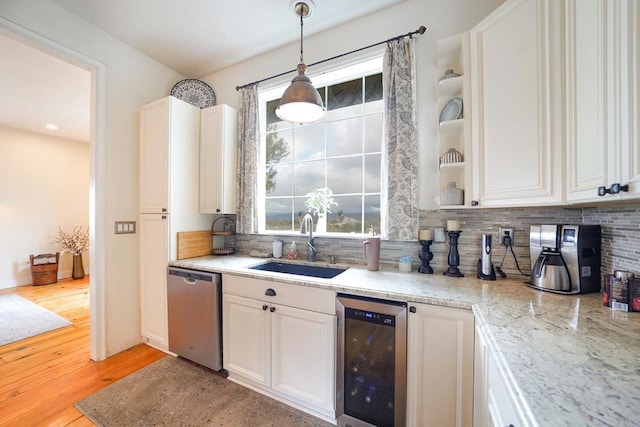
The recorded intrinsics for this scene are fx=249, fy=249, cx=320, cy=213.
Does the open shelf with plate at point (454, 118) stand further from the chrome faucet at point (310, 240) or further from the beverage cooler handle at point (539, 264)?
the chrome faucet at point (310, 240)

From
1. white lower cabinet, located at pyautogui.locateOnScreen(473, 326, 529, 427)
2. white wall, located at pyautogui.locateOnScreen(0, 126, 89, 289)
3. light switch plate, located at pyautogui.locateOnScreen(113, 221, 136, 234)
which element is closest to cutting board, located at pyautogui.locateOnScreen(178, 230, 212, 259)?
light switch plate, located at pyautogui.locateOnScreen(113, 221, 136, 234)

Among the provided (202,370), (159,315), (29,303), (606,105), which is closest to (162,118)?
(159,315)

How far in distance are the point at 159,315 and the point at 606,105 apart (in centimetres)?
323

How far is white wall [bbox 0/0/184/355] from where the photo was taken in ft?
7.22

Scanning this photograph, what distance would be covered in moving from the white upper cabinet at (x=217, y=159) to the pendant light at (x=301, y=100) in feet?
3.53

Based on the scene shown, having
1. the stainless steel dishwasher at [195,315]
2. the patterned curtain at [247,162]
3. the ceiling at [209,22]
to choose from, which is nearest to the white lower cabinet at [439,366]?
the stainless steel dishwasher at [195,315]

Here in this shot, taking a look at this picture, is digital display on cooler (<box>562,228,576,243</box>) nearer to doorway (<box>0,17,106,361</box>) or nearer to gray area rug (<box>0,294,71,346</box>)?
doorway (<box>0,17,106,361</box>)

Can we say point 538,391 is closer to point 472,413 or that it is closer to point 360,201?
point 472,413

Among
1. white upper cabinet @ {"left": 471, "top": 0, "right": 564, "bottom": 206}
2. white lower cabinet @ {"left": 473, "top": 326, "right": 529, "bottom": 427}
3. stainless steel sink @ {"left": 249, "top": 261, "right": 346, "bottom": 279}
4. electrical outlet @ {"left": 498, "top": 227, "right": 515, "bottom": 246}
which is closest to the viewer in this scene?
white lower cabinet @ {"left": 473, "top": 326, "right": 529, "bottom": 427}

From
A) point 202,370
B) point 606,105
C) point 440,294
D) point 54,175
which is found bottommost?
point 202,370

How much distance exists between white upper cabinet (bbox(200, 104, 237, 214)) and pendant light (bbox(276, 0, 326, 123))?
1076 mm

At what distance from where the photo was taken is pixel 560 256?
1.33 metres

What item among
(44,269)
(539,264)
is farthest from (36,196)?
(539,264)

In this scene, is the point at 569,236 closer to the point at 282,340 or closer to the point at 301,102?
the point at 301,102
